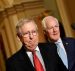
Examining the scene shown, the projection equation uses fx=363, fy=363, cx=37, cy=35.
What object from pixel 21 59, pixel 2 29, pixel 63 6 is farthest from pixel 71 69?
pixel 2 29

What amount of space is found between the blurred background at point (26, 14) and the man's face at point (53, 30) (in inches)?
181

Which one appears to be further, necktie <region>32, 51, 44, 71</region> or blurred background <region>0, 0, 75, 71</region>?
blurred background <region>0, 0, 75, 71</region>

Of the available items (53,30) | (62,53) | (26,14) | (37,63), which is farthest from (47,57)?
(26,14)

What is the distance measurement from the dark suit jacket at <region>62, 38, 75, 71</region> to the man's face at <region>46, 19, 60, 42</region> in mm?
95

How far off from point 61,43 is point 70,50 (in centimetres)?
13

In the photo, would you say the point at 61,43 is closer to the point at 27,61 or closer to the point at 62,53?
the point at 62,53

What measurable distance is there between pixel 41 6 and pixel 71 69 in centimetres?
559

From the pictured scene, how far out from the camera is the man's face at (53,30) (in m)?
3.67

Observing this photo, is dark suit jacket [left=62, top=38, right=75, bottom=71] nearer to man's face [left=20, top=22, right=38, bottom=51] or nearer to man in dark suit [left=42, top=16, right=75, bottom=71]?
man in dark suit [left=42, top=16, right=75, bottom=71]

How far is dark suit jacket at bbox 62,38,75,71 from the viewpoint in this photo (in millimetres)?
3483

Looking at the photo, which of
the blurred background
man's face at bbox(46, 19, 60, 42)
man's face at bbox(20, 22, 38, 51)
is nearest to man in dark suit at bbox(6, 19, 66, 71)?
man's face at bbox(20, 22, 38, 51)

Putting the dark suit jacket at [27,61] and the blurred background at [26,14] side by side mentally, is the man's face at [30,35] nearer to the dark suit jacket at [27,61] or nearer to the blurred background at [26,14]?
the dark suit jacket at [27,61]

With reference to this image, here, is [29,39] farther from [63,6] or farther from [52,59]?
[63,6]

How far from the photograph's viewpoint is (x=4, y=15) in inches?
345
